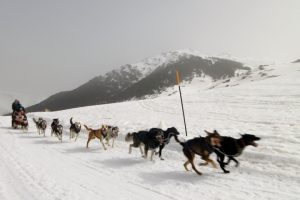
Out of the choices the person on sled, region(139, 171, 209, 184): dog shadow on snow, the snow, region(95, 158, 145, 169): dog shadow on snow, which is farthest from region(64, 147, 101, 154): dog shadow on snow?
the person on sled

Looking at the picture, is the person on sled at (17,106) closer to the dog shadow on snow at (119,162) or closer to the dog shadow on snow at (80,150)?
the dog shadow on snow at (80,150)

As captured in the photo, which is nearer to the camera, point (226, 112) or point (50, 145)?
point (50, 145)

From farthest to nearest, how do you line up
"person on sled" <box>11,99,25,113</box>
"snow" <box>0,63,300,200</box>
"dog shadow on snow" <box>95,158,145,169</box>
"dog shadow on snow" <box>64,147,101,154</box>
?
"person on sled" <box>11,99,25,113</box> < "dog shadow on snow" <box>64,147,101,154</box> < "dog shadow on snow" <box>95,158,145,169</box> < "snow" <box>0,63,300,200</box>

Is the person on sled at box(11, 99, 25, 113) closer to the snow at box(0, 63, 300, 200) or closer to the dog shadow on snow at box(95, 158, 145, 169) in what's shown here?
the snow at box(0, 63, 300, 200)

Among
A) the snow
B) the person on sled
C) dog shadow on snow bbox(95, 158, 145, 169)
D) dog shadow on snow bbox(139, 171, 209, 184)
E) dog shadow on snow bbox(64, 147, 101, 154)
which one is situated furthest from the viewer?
the person on sled

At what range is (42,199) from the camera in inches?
290

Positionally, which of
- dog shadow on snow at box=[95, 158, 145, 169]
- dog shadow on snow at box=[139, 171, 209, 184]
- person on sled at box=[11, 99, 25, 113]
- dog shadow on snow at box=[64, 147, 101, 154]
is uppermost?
person on sled at box=[11, 99, 25, 113]

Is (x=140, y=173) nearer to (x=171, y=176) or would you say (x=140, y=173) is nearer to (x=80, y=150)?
(x=171, y=176)

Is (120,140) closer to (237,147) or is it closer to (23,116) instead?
(237,147)

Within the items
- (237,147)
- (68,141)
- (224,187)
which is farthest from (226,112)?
(224,187)

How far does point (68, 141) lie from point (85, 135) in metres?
1.74

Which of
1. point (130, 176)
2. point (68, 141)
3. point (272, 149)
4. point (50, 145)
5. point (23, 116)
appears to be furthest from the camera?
point (23, 116)

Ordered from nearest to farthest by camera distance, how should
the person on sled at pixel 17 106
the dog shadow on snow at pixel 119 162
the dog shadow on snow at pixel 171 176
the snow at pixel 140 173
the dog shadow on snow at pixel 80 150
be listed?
1. the snow at pixel 140 173
2. the dog shadow on snow at pixel 171 176
3. the dog shadow on snow at pixel 119 162
4. the dog shadow on snow at pixel 80 150
5. the person on sled at pixel 17 106

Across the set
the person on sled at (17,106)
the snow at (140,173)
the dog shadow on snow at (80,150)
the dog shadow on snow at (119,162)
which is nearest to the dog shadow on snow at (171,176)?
the snow at (140,173)
